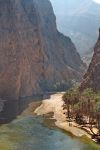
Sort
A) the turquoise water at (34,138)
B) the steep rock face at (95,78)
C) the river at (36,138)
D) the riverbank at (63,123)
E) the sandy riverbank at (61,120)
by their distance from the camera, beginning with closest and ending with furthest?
the turquoise water at (34,138) < the river at (36,138) < the riverbank at (63,123) < the sandy riverbank at (61,120) < the steep rock face at (95,78)

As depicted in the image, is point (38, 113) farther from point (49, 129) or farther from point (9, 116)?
point (49, 129)

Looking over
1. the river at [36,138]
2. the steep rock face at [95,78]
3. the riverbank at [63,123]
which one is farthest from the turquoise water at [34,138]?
the steep rock face at [95,78]

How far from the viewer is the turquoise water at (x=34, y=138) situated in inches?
3133

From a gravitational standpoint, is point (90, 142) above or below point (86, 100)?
below

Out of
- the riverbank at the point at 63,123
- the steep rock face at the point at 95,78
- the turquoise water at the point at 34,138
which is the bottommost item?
the turquoise water at the point at 34,138

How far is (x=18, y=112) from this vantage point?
463ft

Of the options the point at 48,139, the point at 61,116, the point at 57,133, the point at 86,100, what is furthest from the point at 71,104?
the point at 48,139

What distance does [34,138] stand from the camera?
88.6 m

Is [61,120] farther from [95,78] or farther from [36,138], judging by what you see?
[95,78]

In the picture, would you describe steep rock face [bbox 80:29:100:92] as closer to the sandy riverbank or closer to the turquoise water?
the sandy riverbank

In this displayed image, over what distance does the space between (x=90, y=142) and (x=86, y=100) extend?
70.9ft

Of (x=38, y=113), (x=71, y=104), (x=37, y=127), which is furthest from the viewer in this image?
(x=38, y=113)

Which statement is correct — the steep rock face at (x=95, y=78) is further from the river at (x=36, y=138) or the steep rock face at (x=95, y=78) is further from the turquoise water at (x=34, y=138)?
the turquoise water at (x=34, y=138)

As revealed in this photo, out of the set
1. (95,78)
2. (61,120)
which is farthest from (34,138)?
(95,78)
